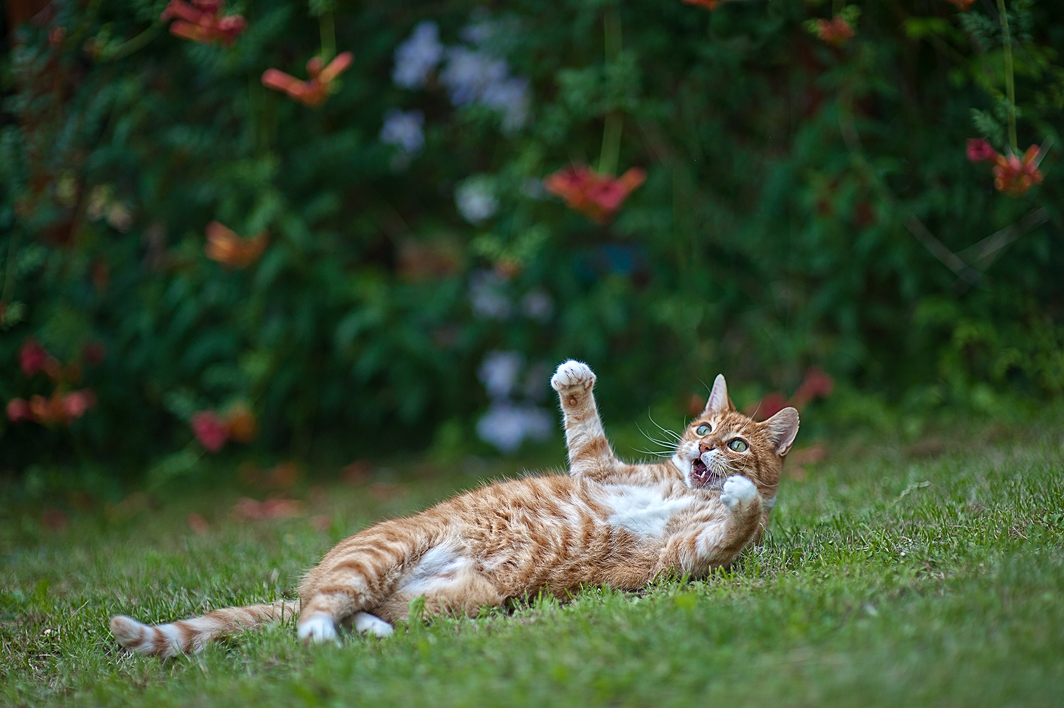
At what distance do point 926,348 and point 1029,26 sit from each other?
188 cm

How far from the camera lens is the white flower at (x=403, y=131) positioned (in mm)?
5430

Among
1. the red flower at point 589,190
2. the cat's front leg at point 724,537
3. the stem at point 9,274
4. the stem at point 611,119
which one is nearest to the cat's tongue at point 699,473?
the cat's front leg at point 724,537

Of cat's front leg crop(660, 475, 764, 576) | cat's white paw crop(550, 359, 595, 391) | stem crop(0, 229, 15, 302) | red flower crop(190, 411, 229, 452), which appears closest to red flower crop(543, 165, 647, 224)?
cat's white paw crop(550, 359, 595, 391)

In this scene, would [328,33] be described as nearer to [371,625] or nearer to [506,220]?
[506,220]

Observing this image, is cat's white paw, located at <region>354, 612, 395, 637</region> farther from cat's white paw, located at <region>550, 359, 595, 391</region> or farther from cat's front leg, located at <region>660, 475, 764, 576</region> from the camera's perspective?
cat's white paw, located at <region>550, 359, 595, 391</region>

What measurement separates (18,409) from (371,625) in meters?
3.32

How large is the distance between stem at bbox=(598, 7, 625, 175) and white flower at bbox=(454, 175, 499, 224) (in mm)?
692

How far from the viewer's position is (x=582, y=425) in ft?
9.95

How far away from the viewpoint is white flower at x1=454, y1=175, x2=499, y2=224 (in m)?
4.98

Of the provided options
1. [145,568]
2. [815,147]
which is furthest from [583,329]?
[145,568]

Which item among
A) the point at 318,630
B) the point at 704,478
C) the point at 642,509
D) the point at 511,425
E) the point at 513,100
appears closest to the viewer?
the point at 318,630

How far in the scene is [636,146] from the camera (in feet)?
17.0

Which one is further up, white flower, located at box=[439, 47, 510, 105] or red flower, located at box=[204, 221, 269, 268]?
white flower, located at box=[439, 47, 510, 105]

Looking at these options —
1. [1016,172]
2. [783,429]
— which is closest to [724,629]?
[783,429]
